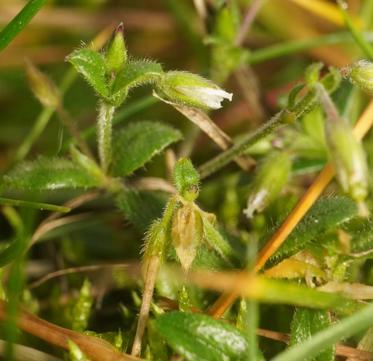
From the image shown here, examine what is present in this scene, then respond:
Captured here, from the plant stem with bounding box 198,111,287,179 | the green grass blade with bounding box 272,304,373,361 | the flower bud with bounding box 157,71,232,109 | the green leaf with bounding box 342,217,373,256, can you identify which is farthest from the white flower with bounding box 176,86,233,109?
the green grass blade with bounding box 272,304,373,361

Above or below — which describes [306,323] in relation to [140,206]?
below

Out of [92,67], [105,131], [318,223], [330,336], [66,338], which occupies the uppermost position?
[92,67]

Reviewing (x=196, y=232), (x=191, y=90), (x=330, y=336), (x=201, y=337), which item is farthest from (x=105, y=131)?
(x=330, y=336)

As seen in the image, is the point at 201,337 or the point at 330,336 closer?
the point at 330,336

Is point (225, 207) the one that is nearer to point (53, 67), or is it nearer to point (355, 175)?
point (355, 175)

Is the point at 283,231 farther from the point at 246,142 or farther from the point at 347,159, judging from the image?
the point at 347,159

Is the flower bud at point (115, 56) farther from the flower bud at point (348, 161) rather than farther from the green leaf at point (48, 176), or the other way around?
the flower bud at point (348, 161)

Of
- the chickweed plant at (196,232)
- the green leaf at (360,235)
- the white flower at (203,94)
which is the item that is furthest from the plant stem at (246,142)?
the green leaf at (360,235)

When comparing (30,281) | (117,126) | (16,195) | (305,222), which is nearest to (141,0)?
(117,126)
